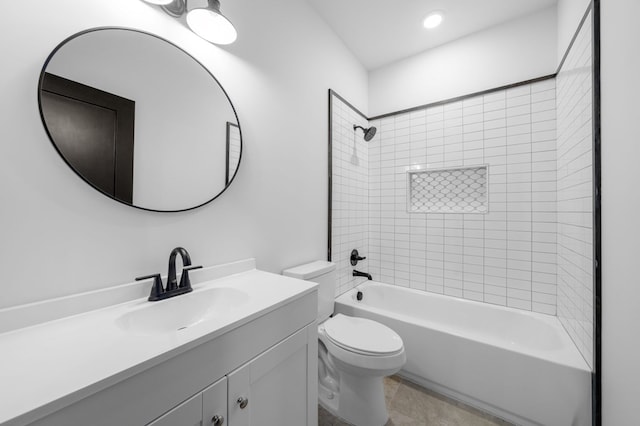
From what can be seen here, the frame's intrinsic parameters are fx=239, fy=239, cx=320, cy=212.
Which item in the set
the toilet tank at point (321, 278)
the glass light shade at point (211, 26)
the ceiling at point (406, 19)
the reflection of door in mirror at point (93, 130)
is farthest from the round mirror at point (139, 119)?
the ceiling at point (406, 19)

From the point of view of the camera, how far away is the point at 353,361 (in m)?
1.32

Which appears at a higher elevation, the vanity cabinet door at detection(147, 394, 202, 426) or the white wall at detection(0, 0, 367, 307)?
the white wall at detection(0, 0, 367, 307)

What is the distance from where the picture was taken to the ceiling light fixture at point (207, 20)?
1.01m

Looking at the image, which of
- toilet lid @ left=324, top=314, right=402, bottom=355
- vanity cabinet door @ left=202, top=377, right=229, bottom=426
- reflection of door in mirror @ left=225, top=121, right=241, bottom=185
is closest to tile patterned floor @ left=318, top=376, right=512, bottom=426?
toilet lid @ left=324, top=314, right=402, bottom=355

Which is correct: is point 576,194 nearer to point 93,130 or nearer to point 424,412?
point 424,412

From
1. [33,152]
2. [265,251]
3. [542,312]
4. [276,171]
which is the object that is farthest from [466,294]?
[33,152]

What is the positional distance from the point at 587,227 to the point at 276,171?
1.76 meters

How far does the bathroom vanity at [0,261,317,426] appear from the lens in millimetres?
476

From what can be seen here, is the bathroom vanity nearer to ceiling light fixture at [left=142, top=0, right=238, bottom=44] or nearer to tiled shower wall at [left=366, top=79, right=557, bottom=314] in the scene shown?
ceiling light fixture at [left=142, top=0, right=238, bottom=44]

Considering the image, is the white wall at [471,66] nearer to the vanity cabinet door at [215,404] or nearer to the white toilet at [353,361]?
the white toilet at [353,361]

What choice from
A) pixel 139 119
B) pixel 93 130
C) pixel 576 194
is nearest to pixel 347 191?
pixel 576 194

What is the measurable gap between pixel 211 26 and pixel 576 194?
218cm

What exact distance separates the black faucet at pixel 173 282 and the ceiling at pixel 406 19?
2.00 metres

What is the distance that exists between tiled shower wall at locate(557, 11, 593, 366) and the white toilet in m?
1.04
